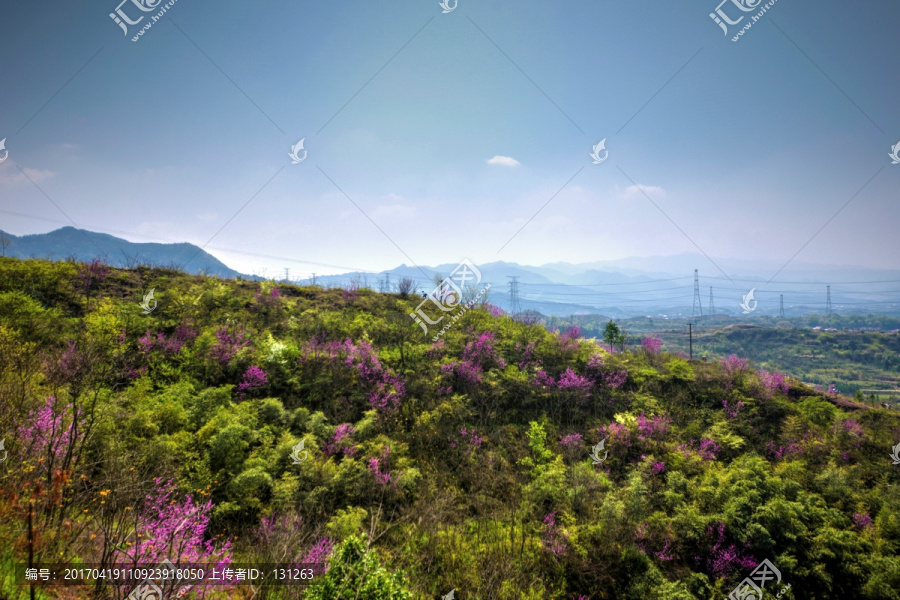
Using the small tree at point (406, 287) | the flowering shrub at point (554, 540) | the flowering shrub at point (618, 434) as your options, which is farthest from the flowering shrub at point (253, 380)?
the flowering shrub at point (618, 434)

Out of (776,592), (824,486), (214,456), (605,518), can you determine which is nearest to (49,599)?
(214,456)

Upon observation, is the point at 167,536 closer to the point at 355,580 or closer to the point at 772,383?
the point at 355,580

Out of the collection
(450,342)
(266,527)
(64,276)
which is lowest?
(266,527)

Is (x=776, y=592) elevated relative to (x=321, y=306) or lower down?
lower down

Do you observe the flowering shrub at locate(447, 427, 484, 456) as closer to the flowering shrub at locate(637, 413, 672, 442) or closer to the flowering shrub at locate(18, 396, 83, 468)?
the flowering shrub at locate(637, 413, 672, 442)

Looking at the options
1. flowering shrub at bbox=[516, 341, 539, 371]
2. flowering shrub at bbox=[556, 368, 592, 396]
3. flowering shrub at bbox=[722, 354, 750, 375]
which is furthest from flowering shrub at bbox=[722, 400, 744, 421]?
flowering shrub at bbox=[516, 341, 539, 371]

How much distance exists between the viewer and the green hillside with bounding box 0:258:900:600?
4.86 m

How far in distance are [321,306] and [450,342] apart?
7341 mm

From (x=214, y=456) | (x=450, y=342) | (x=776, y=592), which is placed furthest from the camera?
(x=450, y=342)

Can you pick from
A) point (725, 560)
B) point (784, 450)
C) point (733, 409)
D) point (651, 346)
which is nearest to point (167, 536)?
point (725, 560)

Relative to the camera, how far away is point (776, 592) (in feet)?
19.9

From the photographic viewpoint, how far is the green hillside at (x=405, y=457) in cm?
486

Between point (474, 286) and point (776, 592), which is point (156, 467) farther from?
point (474, 286)

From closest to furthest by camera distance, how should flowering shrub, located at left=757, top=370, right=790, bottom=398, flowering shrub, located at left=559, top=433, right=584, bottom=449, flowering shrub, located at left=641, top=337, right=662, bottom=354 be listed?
flowering shrub, located at left=559, top=433, right=584, bottom=449 → flowering shrub, located at left=757, top=370, right=790, bottom=398 → flowering shrub, located at left=641, top=337, right=662, bottom=354
